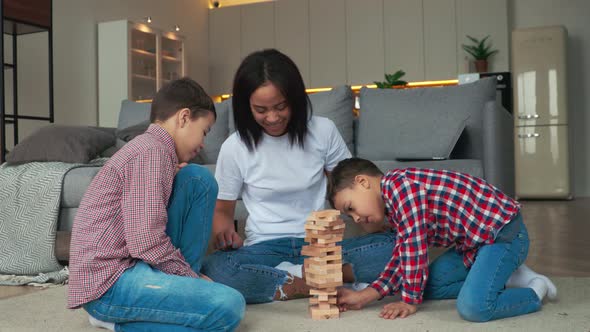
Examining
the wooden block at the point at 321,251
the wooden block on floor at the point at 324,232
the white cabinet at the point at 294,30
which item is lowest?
the wooden block at the point at 321,251

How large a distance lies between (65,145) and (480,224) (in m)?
2.05

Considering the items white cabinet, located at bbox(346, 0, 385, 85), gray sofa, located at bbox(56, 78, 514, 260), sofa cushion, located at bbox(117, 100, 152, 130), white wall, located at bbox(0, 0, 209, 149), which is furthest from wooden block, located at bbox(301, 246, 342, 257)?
white cabinet, located at bbox(346, 0, 385, 85)

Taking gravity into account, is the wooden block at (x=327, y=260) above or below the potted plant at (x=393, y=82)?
below

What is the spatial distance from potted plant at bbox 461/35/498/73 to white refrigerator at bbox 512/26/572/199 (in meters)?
0.27

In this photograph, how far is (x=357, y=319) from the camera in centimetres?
154

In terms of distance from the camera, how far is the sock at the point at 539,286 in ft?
5.36

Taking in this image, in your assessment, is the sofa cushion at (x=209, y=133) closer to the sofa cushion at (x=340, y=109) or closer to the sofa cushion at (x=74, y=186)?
the sofa cushion at (x=340, y=109)

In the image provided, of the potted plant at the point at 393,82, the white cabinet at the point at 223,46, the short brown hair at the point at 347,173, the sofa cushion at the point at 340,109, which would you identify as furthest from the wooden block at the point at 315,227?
the white cabinet at the point at 223,46

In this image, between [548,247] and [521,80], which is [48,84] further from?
[521,80]

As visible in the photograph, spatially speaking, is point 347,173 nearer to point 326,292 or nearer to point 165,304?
point 326,292

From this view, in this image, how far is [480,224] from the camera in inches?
60.4

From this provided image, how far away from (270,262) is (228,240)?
0.50ft

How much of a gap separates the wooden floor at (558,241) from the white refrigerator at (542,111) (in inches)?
29.0

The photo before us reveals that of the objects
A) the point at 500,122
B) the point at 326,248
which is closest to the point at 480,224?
the point at 326,248
